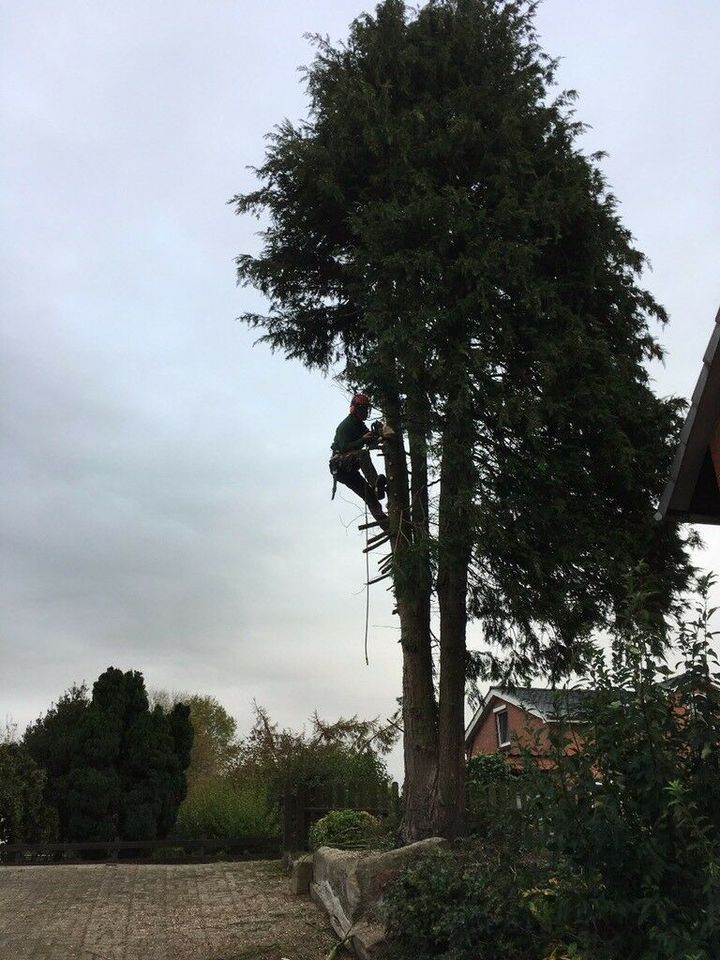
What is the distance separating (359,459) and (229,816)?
303 inches

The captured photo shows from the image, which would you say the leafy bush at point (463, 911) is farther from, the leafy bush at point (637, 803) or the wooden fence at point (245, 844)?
the wooden fence at point (245, 844)

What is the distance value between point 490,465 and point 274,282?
483 centimetres

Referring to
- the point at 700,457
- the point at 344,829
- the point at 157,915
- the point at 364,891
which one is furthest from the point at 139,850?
the point at 700,457

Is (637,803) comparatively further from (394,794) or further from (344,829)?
(394,794)

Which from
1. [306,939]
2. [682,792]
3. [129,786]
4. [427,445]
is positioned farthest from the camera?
[129,786]

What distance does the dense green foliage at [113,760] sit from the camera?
16.8 m

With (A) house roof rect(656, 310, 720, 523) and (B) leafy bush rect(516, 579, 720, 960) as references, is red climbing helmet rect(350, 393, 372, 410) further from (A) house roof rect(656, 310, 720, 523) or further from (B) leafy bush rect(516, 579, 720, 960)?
(B) leafy bush rect(516, 579, 720, 960)

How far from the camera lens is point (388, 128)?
1234 centimetres

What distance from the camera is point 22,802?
16.2 metres

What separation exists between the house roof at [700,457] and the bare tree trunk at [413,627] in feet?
10.5

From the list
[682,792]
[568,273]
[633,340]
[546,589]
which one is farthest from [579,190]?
[682,792]

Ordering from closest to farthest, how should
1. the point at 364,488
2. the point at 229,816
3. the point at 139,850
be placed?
the point at 364,488 < the point at 139,850 < the point at 229,816

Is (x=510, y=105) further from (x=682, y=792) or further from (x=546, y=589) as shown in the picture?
(x=682, y=792)

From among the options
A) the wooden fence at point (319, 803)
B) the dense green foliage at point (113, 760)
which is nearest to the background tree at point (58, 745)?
the dense green foliage at point (113, 760)
